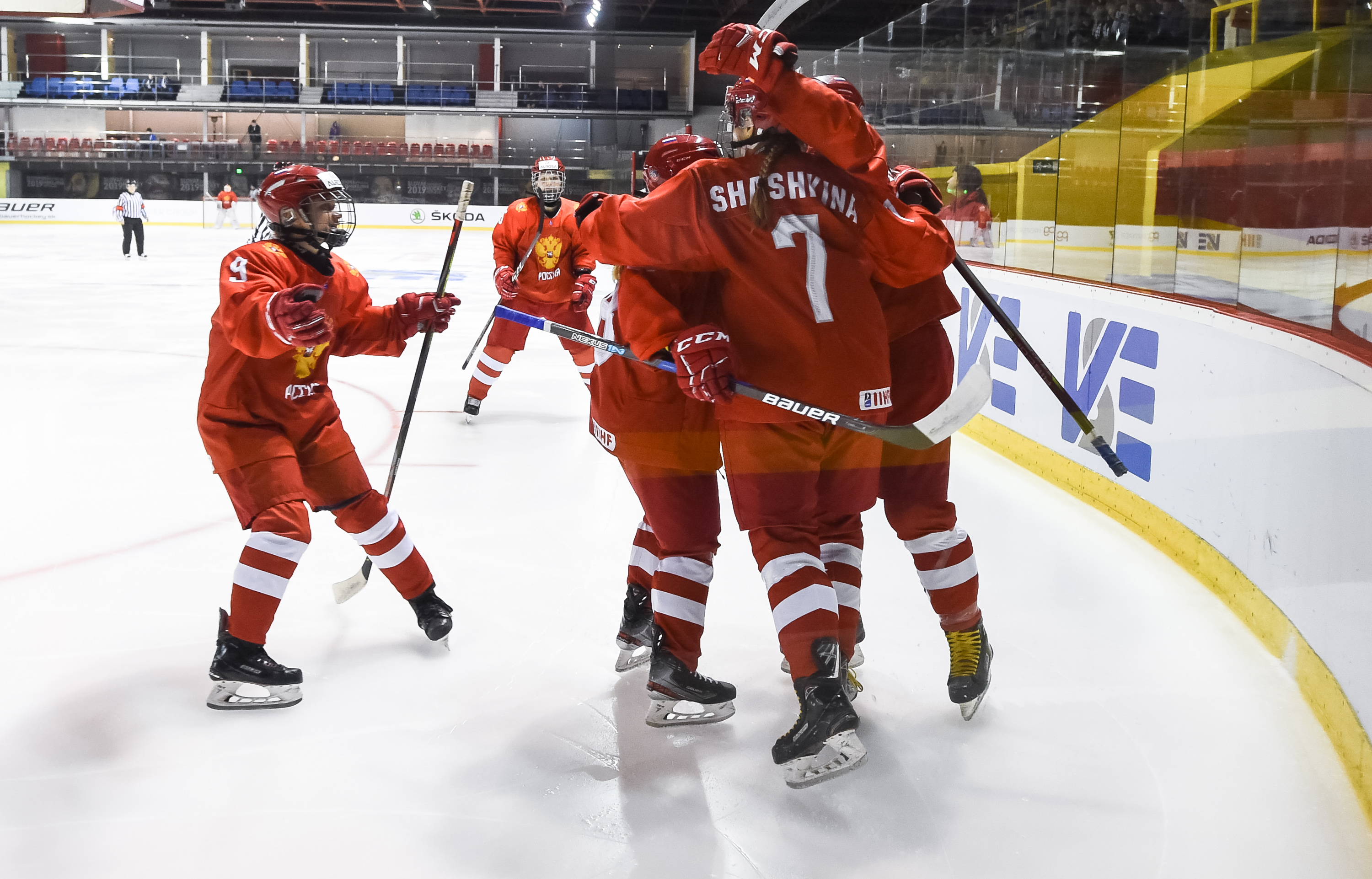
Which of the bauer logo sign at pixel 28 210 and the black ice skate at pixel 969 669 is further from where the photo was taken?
the bauer logo sign at pixel 28 210

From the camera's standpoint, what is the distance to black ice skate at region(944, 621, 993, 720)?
2.13 m

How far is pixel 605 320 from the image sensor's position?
225cm

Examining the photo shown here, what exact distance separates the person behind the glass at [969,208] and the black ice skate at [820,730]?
149 inches

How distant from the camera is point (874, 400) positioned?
6.24ft

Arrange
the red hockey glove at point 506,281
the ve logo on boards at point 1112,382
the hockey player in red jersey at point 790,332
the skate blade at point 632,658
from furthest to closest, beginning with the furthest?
the red hockey glove at point 506,281
the ve logo on boards at point 1112,382
the skate blade at point 632,658
the hockey player in red jersey at point 790,332

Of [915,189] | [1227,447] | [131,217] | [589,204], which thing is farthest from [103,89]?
[1227,447]

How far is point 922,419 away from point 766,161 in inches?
24.2

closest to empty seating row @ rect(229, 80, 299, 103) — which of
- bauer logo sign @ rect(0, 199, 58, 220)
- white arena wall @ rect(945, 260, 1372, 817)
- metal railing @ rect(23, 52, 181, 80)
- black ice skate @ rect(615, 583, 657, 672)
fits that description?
metal railing @ rect(23, 52, 181, 80)

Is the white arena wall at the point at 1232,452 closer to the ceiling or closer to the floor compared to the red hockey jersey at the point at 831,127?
closer to the floor

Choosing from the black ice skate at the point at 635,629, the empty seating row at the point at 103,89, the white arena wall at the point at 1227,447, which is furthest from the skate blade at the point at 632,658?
the empty seating row at the point at 103,89

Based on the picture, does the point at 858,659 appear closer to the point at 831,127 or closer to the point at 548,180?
the point at 831,127

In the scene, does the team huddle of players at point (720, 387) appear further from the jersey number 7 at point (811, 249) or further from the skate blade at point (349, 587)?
the skate blade at point (349, 587)

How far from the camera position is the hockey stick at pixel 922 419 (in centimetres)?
182

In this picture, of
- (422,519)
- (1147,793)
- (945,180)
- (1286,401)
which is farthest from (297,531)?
(945,180)
